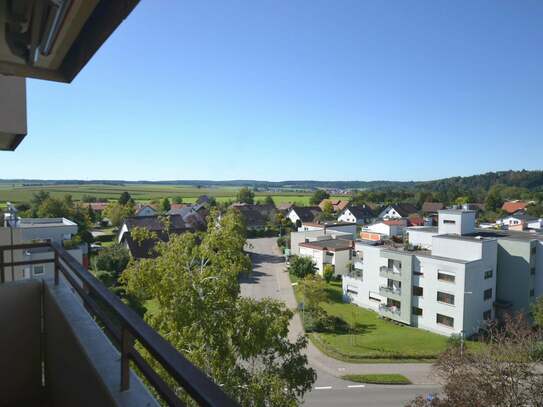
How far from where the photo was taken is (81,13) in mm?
1498

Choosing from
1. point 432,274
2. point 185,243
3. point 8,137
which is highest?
point 8,137

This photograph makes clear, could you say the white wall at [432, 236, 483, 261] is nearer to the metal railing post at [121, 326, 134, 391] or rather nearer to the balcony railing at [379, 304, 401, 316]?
the balcony railing at [379, 304, 401, 316]

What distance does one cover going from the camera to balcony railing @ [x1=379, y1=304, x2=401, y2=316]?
57.8 feet

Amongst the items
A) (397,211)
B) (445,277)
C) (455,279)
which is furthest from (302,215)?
(455,279)

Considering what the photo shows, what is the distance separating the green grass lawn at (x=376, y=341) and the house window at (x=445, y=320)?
56 centimetres

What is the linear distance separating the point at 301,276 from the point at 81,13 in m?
22.9

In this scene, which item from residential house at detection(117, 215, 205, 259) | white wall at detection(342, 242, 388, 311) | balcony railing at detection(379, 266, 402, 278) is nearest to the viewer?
balcony railing at detection(379, 266, 402, 278)

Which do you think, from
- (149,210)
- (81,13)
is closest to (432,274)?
(81,13)

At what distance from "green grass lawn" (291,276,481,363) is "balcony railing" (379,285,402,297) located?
116cm

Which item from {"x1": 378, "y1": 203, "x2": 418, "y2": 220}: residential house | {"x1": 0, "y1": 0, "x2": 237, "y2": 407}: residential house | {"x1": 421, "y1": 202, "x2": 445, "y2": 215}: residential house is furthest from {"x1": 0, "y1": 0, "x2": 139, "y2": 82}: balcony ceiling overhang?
{"x1": 421, "y1": 202, "x2": 445, "y2": 215}: residential house

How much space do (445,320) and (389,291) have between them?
8.71ft

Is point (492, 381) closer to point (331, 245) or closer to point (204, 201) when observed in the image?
point (331, 245)

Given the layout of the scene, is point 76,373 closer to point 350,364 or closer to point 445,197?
point 350,364

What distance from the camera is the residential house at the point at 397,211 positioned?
168ft
